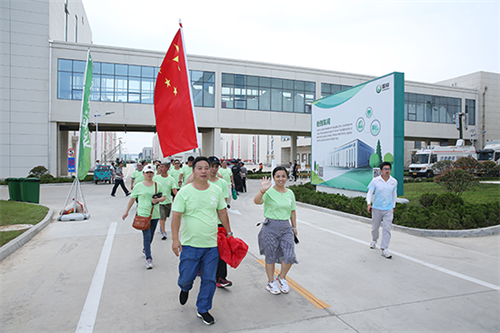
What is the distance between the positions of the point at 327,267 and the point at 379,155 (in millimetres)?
7235

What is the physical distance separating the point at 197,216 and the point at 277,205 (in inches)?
48.9

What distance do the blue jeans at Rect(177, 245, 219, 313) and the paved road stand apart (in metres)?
0.28

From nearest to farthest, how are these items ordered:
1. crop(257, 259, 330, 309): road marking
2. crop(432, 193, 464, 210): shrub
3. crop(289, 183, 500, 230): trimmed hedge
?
crop(257, 259, 330, 309): road marking < crop(289, 183, 500, 230): trimmed hedge < crop(432, 193, 464, 210): shrub

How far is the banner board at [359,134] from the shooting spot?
11.2 m

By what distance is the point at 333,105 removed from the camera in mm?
14719

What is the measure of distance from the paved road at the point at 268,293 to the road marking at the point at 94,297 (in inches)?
0.5

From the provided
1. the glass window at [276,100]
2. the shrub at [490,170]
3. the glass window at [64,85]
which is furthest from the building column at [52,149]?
the shrub at [490,170]

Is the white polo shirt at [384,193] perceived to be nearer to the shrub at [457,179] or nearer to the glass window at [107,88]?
the shrub at [457,179]

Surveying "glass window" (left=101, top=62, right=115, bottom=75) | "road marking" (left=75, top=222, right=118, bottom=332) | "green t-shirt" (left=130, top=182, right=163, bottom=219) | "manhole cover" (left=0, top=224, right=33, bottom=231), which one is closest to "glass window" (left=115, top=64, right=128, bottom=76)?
"glass window" (left=101, top=62, right=115, bottom=75)

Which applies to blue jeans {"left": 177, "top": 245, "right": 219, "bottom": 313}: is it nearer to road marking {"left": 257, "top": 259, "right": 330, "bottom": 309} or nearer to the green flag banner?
road marking {"left": 257, "top": 259, "right": 330, "bottom": 309}

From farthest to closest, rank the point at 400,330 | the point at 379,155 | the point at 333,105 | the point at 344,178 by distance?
1. the point at 333,105
2. the point at 344,178
3. the point at 379,155
4. the point at 400,330

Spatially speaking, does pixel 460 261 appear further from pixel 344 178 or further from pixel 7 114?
pixel 7 114

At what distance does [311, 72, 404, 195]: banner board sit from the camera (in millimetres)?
11227

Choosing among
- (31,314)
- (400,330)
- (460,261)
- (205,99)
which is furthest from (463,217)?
(205,99)
